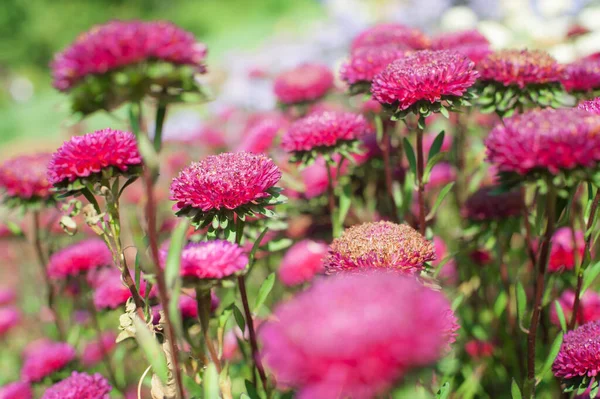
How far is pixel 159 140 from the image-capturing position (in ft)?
3.59

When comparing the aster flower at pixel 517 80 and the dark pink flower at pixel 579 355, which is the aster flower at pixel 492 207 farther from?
the dark pink flower at pixel 579 355

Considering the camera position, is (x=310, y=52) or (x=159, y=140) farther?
(x=310, y=52)

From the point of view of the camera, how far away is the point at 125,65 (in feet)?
3.17

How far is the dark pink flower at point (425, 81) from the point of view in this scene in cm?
144

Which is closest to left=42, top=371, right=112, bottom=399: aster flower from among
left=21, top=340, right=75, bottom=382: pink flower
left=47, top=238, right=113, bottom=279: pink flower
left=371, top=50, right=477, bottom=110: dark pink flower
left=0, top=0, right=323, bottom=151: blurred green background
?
left=21, top=340, right=75, bottom=382: pink flower

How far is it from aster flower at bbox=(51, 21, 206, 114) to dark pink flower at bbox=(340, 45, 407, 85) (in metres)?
0.88

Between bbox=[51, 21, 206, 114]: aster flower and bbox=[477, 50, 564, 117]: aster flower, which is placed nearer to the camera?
bbox=[51, 21, 206, 114]: aster flower

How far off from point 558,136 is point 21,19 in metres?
25.6

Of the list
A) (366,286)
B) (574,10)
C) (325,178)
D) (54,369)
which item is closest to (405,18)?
(574,10)

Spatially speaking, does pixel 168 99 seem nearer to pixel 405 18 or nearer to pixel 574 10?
pixel 405 18

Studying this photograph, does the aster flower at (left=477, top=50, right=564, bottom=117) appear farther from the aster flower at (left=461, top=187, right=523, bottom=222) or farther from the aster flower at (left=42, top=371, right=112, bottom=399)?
the aster flower at (left=42, top=371, right=112, bottom=399)

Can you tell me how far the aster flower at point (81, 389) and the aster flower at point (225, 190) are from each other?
0.56 metres

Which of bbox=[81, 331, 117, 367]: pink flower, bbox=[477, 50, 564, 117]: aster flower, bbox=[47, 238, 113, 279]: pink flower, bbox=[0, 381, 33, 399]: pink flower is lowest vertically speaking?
bbox=[81, 331, 117, 367]: pink flower

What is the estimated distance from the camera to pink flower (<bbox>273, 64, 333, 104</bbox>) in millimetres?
2758
